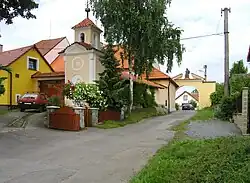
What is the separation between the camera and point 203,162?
24.8 feet

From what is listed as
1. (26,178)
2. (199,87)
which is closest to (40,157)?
(26,178)

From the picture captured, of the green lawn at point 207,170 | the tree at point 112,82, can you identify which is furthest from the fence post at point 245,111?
the tree at point 112,82

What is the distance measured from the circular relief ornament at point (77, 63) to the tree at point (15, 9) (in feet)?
41.0

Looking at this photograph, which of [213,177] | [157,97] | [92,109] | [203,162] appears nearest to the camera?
[213,177]

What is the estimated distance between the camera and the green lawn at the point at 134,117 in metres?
22.3

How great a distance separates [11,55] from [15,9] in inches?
699

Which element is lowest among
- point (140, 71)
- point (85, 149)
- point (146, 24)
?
point (85, 149)

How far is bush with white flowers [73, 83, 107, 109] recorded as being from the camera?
2275 cm

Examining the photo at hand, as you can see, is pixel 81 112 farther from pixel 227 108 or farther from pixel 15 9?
pixel 227 108

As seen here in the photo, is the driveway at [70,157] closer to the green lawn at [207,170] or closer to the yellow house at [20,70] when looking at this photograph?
the green lawn at [207,170]

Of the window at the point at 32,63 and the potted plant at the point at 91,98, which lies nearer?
the potted plant at the point at 91,98

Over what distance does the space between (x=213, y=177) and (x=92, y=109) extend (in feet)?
53.7

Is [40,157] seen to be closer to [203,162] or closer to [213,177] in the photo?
[203,162]

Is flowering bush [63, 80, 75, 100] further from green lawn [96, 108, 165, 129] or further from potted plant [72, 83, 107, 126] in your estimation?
green lawn [96, 108, 165, 129]
